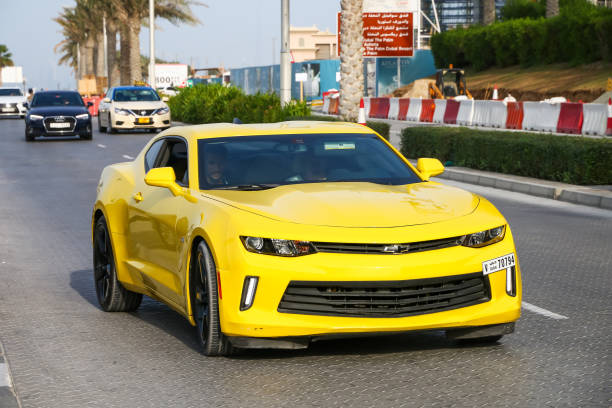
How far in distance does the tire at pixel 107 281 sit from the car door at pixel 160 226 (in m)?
0.37

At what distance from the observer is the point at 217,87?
141ft

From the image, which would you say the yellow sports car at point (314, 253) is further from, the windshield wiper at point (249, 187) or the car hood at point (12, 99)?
the car hood at point (12, 99)

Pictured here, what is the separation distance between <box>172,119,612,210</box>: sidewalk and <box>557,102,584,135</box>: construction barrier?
35.4 feet

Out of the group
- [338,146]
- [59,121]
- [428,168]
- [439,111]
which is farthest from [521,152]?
[439,111]

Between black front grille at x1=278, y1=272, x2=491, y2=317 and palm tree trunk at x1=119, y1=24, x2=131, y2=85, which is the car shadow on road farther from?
palm tree trunk at x1=119, y1=24, x2=131, y2=85

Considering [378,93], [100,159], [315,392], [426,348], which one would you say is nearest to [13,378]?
[315,392]

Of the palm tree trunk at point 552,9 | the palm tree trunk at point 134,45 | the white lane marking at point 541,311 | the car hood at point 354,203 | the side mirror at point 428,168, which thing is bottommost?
the white lane marking at point 541,311

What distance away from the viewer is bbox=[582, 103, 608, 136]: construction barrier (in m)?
29.3

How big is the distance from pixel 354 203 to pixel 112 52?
71.3m

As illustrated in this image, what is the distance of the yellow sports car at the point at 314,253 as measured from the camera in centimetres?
599

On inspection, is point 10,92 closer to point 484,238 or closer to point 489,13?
point 489,13

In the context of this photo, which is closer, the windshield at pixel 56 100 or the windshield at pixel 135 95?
the windshield at pixel 56 100

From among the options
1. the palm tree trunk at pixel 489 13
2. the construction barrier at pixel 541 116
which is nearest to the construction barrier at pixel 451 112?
the construction barrier at pixel 541 116

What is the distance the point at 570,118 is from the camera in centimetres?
3125
